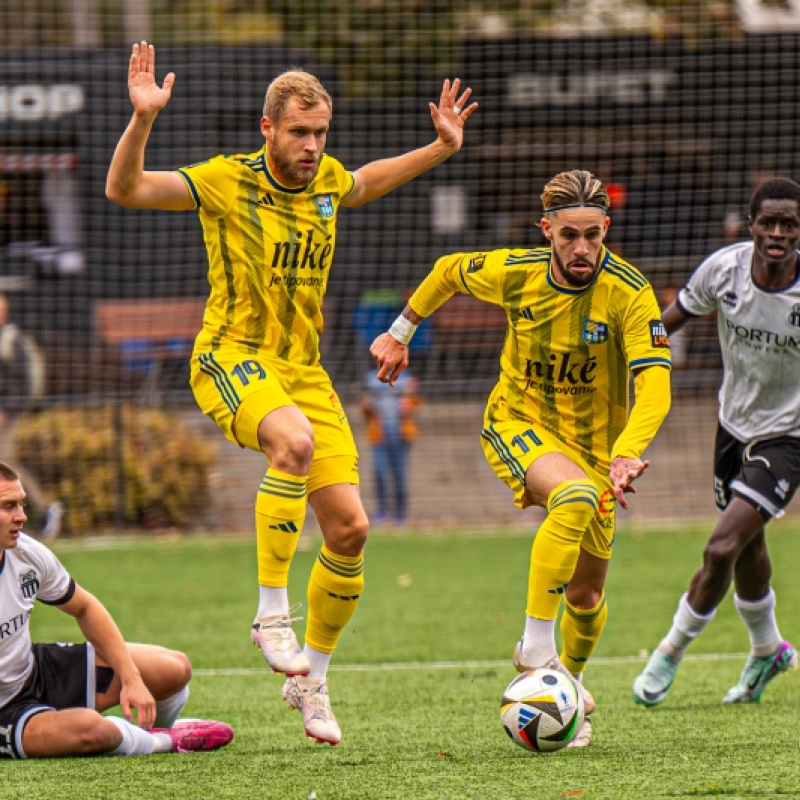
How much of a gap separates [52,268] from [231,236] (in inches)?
439

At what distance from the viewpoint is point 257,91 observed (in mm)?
15414

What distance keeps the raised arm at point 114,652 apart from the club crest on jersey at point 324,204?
1755mm

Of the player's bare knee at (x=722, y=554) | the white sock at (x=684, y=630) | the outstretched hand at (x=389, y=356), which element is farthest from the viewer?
the white sock at (x=684, y=630)

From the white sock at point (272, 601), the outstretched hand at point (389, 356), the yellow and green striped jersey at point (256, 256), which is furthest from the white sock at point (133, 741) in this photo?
the outstretched hand at point (389, 356)

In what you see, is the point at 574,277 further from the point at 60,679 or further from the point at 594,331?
the point at 60,679

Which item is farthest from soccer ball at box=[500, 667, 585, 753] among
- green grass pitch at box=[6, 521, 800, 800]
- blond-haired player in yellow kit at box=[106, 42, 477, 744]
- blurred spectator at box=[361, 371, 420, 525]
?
blurred spectator at box=[361, 371, 420, 525]

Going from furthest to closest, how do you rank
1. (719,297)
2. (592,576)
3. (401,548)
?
(401,548)
(719,297)
(592,576)

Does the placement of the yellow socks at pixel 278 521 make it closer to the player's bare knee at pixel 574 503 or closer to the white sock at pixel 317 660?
the white sock at pixel 317 660

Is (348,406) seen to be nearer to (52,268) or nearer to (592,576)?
(52,268)

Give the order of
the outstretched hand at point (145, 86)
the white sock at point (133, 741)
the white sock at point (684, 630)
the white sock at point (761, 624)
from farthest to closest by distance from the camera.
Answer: the white sock at point (761, 624)
the white sock at point (684, 630)
the white sock at point (133, 741)
the outstretched hand at point (145, 86)

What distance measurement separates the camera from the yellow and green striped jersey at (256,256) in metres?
5.77

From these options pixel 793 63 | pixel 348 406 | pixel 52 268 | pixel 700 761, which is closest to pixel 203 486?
pixel 348 406

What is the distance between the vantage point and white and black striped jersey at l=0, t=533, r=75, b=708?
552 cm

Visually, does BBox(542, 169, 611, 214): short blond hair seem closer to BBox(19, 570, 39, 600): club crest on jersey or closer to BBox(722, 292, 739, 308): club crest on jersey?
BBox(722, 292, 739, 308): club crest on jersey
